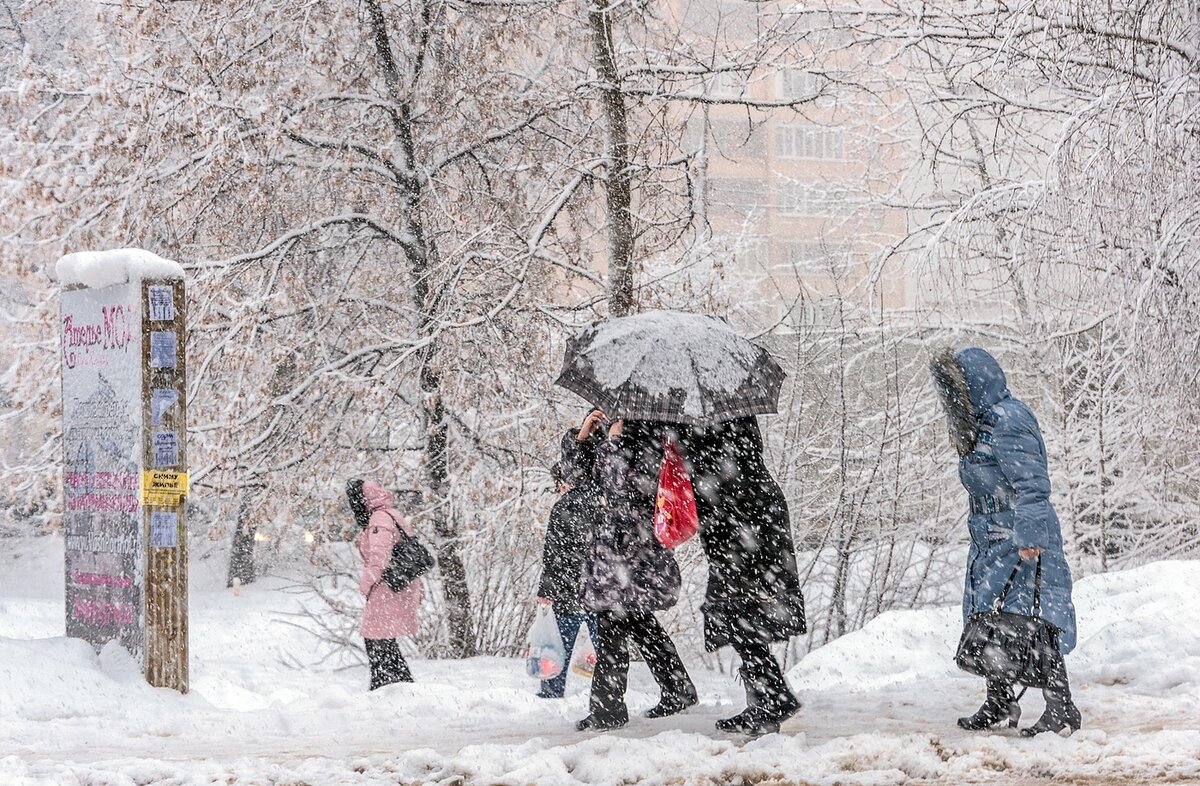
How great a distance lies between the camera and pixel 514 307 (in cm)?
1096

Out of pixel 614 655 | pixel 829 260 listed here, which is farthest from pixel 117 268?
pixel 829 260

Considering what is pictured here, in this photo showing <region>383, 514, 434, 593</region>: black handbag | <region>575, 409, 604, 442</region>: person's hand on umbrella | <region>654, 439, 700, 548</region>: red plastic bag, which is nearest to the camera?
<region>654, 439, 700, 548</region>: red plastic bag

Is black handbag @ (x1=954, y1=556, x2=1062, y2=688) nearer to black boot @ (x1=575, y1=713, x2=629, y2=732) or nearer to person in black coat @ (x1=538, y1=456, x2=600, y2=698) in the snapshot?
black boot @ (x1=575, y1=713, x2=629, y2=732)

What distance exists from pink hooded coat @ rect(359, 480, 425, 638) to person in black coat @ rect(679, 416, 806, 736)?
2603 millimetres

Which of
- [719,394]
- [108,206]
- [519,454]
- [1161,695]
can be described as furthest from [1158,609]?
[108,206]

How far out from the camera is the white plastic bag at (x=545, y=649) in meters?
7.68

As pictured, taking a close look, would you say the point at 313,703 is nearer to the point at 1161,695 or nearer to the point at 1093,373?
the point at 1161,695

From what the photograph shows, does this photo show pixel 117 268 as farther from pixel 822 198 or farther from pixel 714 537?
A: pixel 822 198

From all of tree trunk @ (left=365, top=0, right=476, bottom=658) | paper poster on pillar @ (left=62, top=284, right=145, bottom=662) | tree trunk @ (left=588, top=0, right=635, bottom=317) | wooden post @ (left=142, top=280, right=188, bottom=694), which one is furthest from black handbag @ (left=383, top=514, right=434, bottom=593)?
tree trunk @ (left=588, top=0, right=635, bottom=317)

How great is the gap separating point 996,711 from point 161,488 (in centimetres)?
472

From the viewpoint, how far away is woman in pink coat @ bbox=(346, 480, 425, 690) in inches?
306

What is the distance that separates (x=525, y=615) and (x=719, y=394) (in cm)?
625

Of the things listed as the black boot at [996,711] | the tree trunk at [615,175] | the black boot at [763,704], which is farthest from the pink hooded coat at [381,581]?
the black boot at [996,711]

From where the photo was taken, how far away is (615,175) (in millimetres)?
10586
